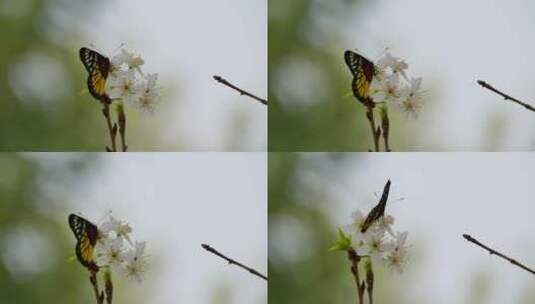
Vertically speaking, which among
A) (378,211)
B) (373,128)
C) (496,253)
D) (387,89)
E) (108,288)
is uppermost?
(387,89)

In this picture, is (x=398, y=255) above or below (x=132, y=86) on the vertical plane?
below

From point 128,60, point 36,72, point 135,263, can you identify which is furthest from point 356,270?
point 36,72

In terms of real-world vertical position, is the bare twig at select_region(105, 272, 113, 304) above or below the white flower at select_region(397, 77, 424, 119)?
below

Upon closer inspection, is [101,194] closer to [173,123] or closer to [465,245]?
[173,123]

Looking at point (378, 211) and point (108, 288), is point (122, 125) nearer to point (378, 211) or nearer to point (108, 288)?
point (108, 288)

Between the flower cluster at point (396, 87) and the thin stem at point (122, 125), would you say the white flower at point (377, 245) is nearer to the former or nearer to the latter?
the flower cluster at point (396, 87)

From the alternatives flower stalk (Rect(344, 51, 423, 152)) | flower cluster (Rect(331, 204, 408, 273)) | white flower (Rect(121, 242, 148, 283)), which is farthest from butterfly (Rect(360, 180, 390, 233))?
white flower (Rect(121, 242, 148, 283))

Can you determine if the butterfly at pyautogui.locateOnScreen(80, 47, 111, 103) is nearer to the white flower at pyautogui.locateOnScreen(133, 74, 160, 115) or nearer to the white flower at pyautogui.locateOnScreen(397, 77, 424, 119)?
the white flower at pyautogui.locateOnScreen(133, 74, 160, 115)
